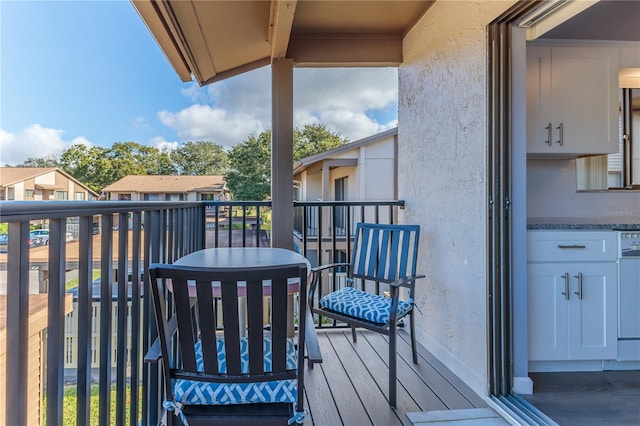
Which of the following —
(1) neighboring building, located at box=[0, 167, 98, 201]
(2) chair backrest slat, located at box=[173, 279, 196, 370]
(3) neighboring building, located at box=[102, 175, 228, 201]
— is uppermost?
(3) neighboring building, located at box=[102, 175, 228, 201]

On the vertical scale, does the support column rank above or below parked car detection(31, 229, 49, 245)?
above

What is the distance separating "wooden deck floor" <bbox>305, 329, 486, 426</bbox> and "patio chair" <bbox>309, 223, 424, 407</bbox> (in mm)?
109

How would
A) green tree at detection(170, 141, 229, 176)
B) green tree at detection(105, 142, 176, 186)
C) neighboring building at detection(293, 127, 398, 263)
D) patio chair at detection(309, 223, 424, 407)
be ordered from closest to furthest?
patio chair at detection(309, 223, 424, 407), green tree at detection(105, 142, 176, 186), green tree at detection(170, 141, 229, 176), neighboring building at detection(293, 127, 398, 263)

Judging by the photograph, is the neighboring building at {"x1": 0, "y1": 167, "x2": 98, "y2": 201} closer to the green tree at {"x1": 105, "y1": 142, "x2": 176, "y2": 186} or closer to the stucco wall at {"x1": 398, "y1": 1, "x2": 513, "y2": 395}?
the green tree at {"x1": 105, "y1": 142, "x2": 176, "y2": 186}

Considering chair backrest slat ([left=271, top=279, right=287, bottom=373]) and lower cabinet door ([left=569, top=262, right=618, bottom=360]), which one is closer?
chair backrest slat ([left=271, top=279, right=287, bottom=373])

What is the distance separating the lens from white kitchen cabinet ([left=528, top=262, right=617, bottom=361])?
215 centimetres

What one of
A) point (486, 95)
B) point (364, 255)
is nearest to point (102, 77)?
point (364, 255)

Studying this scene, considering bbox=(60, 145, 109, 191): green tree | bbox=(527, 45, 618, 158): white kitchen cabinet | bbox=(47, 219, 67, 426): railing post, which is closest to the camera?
bbox=(47, 219, 67, 426): railing post

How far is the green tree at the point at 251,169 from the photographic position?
322cm

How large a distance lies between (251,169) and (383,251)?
190cm

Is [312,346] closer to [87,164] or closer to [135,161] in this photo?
[87,164]

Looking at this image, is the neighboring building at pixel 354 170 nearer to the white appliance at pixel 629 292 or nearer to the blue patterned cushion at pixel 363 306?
the blue patterned cushion at pixel 363 306

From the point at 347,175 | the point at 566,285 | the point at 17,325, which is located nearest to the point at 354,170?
the point at 347,175

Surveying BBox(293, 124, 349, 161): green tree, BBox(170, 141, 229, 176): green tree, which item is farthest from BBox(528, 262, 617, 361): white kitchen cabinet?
BBox(293, 124, 349, 161): green tree
